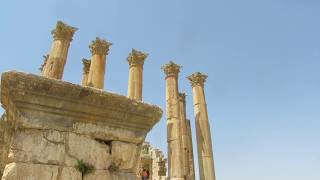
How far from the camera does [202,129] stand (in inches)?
859

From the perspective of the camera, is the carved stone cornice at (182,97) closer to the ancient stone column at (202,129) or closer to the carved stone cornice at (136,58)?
the ancient stone column at (202,129)

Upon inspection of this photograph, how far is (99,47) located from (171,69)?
18.9ft

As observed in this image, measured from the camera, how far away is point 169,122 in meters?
20.8

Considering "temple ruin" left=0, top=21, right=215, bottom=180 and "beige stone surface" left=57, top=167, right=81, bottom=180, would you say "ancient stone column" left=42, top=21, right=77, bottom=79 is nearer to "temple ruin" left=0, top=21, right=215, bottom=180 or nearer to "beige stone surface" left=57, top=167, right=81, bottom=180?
"temple ruin" left=0, top=21, right=215, bottom=180

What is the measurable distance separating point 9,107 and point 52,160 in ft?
2.39

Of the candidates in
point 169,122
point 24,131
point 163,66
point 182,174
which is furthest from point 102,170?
point 163,66

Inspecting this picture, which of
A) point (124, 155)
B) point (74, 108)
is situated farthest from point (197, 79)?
point (74, 108)

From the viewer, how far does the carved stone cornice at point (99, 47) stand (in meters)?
20.0

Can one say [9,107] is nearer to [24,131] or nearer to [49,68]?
[24,131]

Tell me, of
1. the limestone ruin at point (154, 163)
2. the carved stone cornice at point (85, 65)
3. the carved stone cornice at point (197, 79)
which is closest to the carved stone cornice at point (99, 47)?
the carved stone cornice at point (85, 65)

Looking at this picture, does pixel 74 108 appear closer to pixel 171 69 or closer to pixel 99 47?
pixel 99 47

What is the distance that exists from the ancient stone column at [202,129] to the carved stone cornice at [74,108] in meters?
17.3

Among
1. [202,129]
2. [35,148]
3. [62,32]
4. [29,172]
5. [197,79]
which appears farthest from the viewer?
[197,79]

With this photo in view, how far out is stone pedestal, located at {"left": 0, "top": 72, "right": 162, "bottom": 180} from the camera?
315 cm
